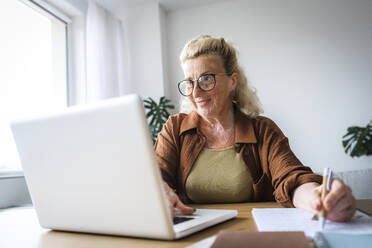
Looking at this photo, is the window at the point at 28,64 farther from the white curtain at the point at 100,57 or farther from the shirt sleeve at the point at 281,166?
the shirt sleeve at the point at 281,166

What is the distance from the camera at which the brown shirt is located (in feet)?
3.90

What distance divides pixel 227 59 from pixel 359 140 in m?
2.18

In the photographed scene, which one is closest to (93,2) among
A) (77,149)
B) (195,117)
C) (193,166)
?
(195,117)

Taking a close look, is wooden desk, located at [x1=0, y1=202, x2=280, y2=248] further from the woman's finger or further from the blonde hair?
the blonde hair

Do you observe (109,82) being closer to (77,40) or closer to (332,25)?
(77,40)

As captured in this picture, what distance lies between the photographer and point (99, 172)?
0.63 meters

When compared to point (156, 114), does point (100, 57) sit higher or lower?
higher

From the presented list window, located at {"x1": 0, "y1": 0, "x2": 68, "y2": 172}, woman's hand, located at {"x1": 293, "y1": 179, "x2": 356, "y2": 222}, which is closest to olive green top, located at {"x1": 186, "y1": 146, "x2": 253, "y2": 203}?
woman's hand, located at {"x1": 293, "y1": 179, "x2": 356, "y2": 222}

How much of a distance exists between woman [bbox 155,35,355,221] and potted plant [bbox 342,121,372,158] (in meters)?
2.02

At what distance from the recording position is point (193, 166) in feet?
4.32

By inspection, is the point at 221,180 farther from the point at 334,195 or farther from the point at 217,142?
the point at 334,195

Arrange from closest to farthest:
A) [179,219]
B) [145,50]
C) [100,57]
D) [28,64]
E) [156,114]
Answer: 1. [179,219]
2. [28,64]
3. [100,57]
4. [156,114]
5. [145,50]

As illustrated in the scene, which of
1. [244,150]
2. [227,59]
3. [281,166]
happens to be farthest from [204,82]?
[281,166]

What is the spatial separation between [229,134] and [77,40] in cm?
218
